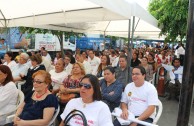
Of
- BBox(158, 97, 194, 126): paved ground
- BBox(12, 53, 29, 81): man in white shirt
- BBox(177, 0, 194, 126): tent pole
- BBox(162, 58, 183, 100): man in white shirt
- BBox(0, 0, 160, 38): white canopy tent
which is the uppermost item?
BBox(0, 0, 160, 38): white canopy tent

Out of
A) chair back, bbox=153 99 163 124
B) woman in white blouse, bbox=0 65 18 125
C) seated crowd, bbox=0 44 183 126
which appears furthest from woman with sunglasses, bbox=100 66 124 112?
woman in white blouse, bbox=0 65 18 125

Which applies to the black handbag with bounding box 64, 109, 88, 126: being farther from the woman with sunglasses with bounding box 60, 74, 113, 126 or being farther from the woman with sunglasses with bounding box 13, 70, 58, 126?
the woman with sunglasses with bounding box 13, 70, 58, 126

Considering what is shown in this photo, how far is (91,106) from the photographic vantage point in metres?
2.73

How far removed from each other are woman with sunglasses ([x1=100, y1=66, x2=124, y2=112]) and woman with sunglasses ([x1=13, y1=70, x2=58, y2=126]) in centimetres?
102

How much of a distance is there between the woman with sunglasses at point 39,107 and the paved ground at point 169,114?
309 centimetres

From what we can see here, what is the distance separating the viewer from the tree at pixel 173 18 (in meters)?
7.80

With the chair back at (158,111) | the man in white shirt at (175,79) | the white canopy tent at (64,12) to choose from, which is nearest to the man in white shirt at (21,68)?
the white canopy tent at (64,12)

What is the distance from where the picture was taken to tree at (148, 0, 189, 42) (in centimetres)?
780

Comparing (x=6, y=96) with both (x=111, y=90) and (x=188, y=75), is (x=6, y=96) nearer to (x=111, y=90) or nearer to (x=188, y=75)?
(x=111, y=90)

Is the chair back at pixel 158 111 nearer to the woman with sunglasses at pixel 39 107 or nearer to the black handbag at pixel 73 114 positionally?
the black handbag at pixel 73 114

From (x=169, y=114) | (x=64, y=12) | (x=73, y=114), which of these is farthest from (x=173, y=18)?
(x=73, y=114)

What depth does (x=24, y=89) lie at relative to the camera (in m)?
5.66

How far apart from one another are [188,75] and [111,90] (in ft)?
7.24

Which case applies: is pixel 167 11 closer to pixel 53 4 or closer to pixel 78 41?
pixel 53 4
